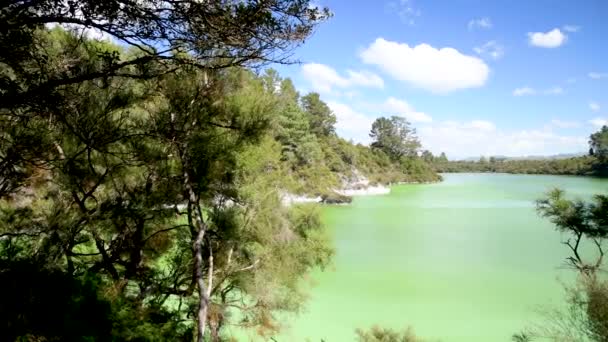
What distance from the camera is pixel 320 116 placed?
109ft

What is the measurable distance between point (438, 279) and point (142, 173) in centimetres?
728

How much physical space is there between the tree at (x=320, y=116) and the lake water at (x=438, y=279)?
649 inches

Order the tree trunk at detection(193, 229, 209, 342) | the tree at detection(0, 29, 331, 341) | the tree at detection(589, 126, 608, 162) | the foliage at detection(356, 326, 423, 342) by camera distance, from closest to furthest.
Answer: the tree trunk at detection(193, 229, 209, 342) → the tree at detection(0, 29, 331, 341) → the foliage at detection(356, 326, 423, 342) → the tree at detection(589, 126, 608, 162)

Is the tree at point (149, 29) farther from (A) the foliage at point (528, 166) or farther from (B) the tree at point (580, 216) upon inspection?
(A) the foliage at point (528, 166)

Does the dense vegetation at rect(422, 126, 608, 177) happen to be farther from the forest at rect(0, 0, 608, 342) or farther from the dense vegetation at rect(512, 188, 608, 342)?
the forest at rect(0, 0, 608, 342)

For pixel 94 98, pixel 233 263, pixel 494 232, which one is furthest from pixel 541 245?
pixel 94 98

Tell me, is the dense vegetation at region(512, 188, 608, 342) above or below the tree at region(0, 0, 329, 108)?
below

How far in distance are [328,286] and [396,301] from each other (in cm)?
147

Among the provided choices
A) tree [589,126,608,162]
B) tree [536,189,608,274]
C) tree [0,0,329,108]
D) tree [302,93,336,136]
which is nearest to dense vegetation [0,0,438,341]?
tree [0,0,329,108]

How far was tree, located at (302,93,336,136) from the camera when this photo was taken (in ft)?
107

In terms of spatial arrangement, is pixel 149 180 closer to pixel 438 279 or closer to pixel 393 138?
pixel 438 279

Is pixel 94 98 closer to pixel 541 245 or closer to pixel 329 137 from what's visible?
pixel 541 245

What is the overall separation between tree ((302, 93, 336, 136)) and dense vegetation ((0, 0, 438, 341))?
25745mm

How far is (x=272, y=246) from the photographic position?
19.2ft
